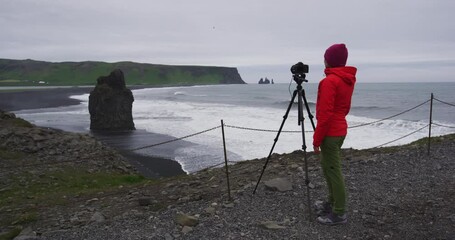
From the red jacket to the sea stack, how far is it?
2592 centimetres

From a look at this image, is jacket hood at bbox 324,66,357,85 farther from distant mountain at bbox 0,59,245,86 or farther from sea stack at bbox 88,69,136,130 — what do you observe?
distant mountain at bbox 0,59,245,86

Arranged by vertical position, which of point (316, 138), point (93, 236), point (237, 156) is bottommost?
point (237, 156)

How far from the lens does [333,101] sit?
455 centimetres

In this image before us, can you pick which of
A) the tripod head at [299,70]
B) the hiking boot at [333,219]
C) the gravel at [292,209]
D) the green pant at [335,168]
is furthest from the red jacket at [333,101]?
the gravel at [292,209]

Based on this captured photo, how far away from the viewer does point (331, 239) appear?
4797mm

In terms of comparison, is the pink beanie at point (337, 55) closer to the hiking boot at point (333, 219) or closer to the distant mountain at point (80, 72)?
the hiking boot at point (333, 219)

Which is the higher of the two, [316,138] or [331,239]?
[316,138]

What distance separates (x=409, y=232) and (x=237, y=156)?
1153 centimetres

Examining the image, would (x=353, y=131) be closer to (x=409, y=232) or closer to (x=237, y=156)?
(x=237, y=156)

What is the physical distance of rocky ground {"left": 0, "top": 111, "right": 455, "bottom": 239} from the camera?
5.09 meters

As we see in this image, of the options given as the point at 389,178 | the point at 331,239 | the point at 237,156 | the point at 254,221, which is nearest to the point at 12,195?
the point at 254,221

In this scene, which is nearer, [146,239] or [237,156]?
[146,239]

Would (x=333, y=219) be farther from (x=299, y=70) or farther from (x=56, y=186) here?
(x=56, y=186)

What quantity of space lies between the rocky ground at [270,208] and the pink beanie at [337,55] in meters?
2.21
